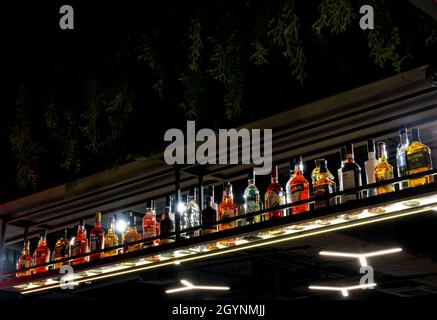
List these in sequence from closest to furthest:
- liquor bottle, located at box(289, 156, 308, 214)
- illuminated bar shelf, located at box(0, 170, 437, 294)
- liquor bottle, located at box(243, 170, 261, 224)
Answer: illuminated bar shelf, located at box(0, 170, 437, 294), liquor bottle, located at box(289, 156, 308, 214), liquor bottle, located at box(243, 170, 261, 224)

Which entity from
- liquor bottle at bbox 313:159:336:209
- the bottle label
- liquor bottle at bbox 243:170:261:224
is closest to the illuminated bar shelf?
liquor bottle at bbox 313:159:336:209

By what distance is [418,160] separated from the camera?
196 centimetres

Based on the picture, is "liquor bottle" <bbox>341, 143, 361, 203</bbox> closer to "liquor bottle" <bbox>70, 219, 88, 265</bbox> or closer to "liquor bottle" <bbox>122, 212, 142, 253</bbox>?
"liquor bottle" <bbox>122, 212, 142, 253</bbox>

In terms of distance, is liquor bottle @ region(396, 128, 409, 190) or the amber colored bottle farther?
the amber colored bottle

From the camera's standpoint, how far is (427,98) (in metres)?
1.99

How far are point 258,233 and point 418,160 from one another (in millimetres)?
629

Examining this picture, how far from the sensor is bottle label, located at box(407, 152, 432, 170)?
1.95m

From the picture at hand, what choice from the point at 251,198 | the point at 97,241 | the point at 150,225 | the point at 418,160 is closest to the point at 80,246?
the point at 97,241

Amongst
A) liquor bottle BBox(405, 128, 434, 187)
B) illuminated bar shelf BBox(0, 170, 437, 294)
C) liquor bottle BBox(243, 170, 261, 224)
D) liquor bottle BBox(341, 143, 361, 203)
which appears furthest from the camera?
liquor bottle BBox(243, 170, 261, 224)

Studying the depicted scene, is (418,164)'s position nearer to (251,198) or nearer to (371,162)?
(371,162)

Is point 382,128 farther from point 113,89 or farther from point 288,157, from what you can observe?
point 113,89

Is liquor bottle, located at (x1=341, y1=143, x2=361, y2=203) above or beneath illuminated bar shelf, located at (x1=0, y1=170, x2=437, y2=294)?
above

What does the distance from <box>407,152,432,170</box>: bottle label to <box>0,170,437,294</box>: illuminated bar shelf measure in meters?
0.15

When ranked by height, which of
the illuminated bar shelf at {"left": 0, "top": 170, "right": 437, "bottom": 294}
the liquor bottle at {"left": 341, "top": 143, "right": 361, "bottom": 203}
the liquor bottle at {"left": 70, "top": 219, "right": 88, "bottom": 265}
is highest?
the liquor bottle at {"left": 341, "top": 143, "right": 361, "bottom": 203}
